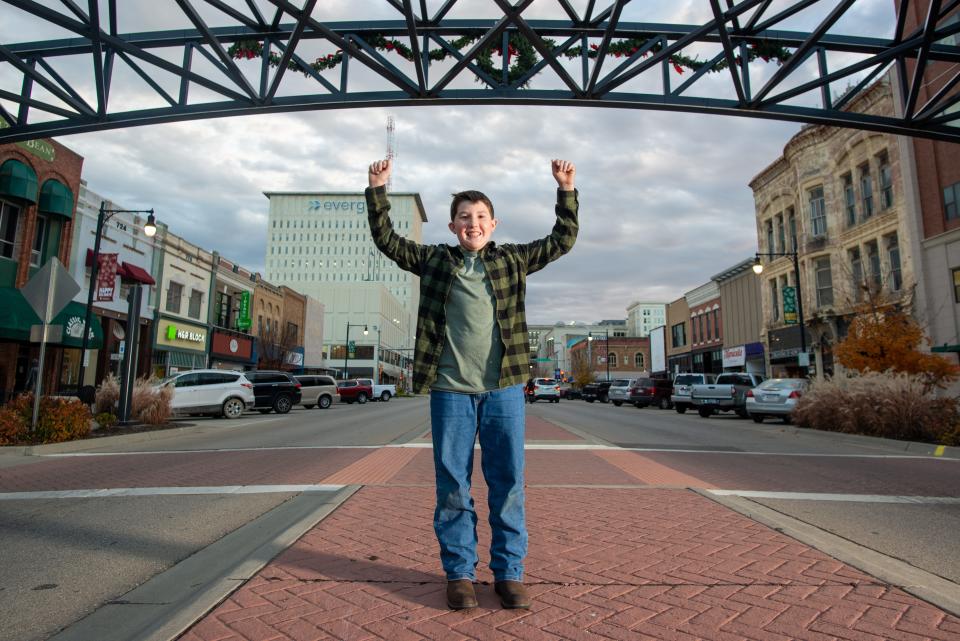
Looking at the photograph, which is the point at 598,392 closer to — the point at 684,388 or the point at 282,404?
the point at 684,388

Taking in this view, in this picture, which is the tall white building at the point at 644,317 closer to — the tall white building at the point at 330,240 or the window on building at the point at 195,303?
the tall white building at the point at 330,240

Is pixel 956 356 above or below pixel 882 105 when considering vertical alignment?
below

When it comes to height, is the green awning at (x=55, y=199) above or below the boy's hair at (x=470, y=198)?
above

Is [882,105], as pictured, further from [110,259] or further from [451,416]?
[110,259]

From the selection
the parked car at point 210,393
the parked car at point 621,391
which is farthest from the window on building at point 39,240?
the parked car at point 621,391

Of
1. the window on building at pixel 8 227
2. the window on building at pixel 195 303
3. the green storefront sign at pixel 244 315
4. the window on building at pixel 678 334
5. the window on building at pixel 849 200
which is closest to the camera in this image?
the window on building at pixel 8 227

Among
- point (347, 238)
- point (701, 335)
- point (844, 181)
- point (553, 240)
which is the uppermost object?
point (347, 238)

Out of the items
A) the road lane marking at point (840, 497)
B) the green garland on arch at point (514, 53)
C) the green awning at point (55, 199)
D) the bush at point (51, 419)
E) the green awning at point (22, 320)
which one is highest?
the green awning at point (55, 199)

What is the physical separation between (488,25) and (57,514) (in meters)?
8.76

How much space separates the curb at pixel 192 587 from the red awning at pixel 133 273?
87.1 ft

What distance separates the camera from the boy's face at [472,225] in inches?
120

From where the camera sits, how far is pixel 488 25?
9.89 metres

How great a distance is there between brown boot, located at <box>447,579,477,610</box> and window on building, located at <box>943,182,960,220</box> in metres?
26.6

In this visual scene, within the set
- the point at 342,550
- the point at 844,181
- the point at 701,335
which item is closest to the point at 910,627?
the point at 342,550
